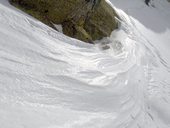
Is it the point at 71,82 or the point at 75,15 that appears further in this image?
the point at 75,15

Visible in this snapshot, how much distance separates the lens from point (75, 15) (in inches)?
306

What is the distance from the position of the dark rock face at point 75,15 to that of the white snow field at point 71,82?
414 mm

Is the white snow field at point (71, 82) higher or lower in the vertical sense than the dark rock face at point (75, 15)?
higher

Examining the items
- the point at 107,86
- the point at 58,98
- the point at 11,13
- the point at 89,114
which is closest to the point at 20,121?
the point at 58,98

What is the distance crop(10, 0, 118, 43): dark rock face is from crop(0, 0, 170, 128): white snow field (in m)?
0.41

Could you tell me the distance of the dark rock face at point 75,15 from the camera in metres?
7.13

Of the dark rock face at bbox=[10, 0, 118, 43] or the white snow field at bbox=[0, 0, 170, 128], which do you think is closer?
the white snow field at bbox=[0, 0, 170, 128]

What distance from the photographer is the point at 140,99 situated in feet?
20.5

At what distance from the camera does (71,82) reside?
5.18m

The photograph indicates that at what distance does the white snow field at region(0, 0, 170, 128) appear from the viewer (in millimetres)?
4000

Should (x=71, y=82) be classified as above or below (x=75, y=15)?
above

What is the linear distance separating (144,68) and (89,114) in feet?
12.0

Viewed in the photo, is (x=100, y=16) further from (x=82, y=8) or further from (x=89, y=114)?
(x=89, y=114)

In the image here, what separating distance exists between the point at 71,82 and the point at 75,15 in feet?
9.78
